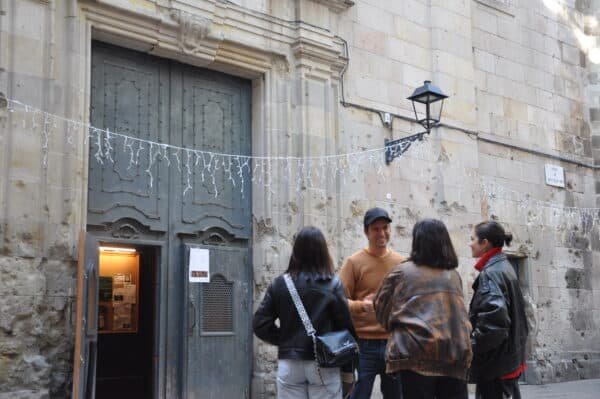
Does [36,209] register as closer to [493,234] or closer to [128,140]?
[128,140]

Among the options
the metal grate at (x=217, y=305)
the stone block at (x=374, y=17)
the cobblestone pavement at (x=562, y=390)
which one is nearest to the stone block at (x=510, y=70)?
the stone block at (x=374, y=17)

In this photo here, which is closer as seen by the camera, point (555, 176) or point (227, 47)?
point (227, 47)

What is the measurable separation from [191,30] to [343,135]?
2.55 meters

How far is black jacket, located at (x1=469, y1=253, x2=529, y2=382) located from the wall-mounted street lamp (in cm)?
465

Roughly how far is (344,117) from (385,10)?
1.93 m

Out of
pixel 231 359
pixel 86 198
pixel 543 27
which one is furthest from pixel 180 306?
pixel 543 27

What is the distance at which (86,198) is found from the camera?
26.3 ft

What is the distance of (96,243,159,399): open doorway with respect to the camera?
1165cm

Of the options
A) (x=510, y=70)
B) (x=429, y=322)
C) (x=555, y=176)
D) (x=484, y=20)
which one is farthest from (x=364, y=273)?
(x=555, y=176)

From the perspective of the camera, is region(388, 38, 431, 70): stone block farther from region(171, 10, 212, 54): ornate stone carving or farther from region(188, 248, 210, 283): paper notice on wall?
region(188, 248, 210, 283): paper notice on wall

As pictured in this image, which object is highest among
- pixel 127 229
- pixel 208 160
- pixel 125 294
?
pixel 208 160

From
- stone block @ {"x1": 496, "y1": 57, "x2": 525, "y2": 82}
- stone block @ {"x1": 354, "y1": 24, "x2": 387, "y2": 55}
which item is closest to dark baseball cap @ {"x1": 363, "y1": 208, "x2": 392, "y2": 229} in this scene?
stone block @ {"x1": 354, "y1": 24, "x2": 387, "y2": 55}

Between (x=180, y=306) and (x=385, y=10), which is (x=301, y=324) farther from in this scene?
(x=385, y=10)

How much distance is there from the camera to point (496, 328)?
503 cm
